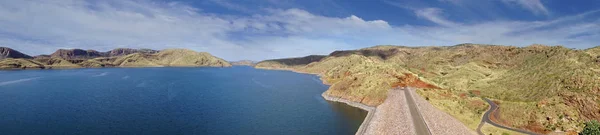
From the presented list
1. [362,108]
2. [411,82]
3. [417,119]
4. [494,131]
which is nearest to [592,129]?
[494,131]

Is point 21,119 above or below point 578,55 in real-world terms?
below

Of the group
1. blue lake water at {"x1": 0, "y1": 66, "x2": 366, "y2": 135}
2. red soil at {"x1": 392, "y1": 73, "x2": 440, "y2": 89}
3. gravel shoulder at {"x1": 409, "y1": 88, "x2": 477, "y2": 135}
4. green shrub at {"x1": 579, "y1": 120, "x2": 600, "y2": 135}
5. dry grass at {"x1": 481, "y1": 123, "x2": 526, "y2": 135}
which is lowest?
blue lake water at {"x1": 0, "y1": 66, "x2": 366, "y2": 135}

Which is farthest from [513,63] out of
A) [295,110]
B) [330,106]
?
[295,110]

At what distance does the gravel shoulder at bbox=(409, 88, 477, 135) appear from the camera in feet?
230

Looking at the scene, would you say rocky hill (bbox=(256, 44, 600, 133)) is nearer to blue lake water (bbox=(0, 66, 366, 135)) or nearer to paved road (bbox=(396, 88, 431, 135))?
paved road (bbox=(396, 88, 431, 135))

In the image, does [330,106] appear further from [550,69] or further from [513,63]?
[513,63]

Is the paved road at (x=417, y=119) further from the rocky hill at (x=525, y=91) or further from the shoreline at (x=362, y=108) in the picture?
the shoreline at (x=362, y=108)

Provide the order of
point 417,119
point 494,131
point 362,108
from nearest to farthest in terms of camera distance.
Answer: point 494,131, point 417,119, point 362,108

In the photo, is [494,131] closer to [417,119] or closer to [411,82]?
[417,119]

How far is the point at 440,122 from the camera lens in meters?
78.0

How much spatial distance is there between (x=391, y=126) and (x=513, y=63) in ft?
461

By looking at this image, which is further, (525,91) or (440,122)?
(525,91)

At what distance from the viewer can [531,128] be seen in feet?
247

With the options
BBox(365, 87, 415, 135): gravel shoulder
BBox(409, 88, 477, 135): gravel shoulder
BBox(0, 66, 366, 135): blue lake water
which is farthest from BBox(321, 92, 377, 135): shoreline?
BBox(409, 88, 477, 135): gravel shoulder
